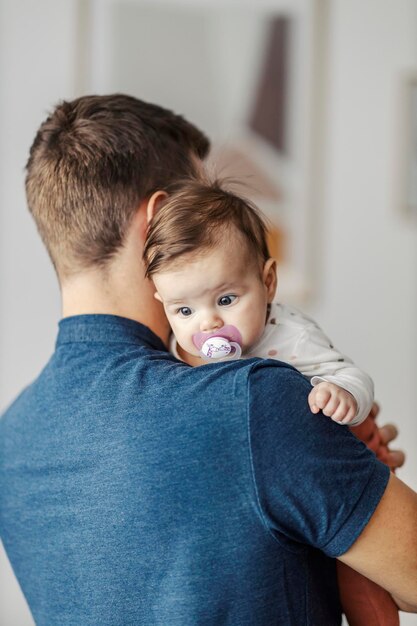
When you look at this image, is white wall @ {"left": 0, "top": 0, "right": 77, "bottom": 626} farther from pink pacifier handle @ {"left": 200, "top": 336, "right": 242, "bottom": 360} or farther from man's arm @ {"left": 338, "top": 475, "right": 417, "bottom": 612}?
man's arm @ {"left": 338, "top": 475, "right": 417, "bottom": 612}

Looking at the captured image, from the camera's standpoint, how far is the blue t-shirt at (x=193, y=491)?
0.87 m

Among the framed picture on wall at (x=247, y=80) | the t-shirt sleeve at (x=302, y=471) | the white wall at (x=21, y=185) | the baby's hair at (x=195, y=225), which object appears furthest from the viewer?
the framed picture on wall at (x=247, y=80)

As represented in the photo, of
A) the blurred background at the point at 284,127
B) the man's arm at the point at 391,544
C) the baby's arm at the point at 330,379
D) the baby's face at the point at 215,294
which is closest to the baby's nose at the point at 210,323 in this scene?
the baby's face at the point at 215,294

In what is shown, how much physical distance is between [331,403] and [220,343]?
20 cm

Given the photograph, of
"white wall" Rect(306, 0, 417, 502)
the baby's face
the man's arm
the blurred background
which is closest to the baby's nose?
the baby's face

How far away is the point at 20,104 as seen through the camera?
9.02 ft

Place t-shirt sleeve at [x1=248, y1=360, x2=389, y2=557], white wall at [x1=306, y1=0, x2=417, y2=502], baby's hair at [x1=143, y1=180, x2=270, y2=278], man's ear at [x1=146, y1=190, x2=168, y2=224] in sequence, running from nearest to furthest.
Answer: t-shirt sleeve at [x1=248, y1=360, x2=389, y2=557], baby's hair at [x1=143, y1=180, x2=270, y2=278], man's ear at [x1=146, y1=190, x2=168, y2=224], white wall at [x1=306, y1=0, x2=417, y2=502]

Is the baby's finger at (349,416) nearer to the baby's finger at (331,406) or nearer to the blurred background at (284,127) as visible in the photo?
the baby's finger at (331,406)

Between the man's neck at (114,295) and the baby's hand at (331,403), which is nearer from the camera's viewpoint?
the baby's hand at (331,403)

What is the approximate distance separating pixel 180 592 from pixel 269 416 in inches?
9.1

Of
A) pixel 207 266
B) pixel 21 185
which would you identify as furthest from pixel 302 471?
pixel 21 185

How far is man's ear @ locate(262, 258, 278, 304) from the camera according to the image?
3.62 feet

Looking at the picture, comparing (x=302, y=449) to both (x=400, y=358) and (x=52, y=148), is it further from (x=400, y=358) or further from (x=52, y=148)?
(x=400, y=358)

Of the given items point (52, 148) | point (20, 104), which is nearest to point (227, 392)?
point (52, 148)
